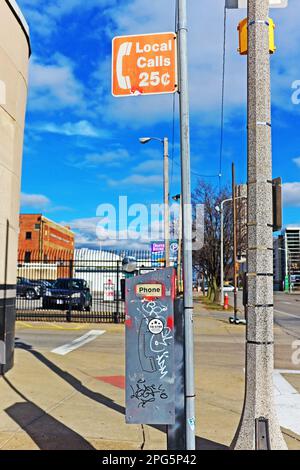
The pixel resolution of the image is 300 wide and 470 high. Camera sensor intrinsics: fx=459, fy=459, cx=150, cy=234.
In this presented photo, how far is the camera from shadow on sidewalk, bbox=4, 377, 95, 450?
4.91 metres

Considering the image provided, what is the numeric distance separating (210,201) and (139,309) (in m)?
32.9

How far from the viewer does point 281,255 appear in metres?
100

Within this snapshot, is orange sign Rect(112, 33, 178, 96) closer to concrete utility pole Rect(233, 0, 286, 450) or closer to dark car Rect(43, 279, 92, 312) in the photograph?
concrete utility pole Rect(233, 0, 286, 450)

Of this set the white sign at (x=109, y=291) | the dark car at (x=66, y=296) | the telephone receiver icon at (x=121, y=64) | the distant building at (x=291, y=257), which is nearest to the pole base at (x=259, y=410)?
the telephone receiver icon at (x=121, y=64)

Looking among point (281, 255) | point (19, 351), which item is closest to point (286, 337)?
point (19, 351)

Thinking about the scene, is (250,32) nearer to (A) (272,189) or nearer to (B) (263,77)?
(B) (263,77)

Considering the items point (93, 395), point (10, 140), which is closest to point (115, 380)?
point (93, 395)

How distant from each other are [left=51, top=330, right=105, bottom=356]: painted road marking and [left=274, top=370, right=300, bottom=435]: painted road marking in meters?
5.20

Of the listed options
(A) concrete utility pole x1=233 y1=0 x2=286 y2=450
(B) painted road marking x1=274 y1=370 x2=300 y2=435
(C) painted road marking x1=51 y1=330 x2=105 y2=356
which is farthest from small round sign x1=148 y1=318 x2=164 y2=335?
(C) painted road marking x1=51 y1=330 x2=105 y2=356

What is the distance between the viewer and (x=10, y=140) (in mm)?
8352

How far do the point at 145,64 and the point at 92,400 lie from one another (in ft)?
16.4

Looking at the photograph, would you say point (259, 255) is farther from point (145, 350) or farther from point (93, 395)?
point (93, 395)

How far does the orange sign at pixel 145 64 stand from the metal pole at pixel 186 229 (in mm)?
115

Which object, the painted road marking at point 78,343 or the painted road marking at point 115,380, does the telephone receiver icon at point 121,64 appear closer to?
the painted road marking at point 115,380
